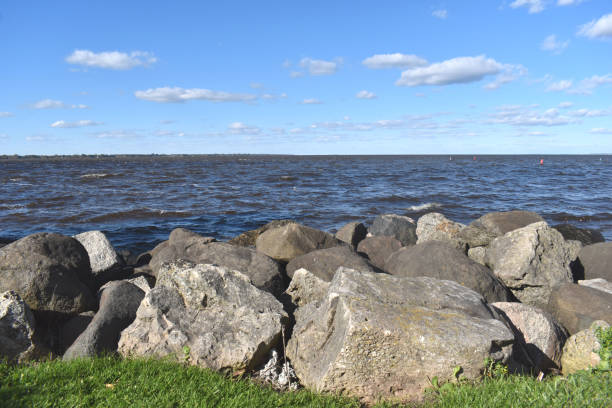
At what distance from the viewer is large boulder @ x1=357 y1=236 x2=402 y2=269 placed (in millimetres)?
9367

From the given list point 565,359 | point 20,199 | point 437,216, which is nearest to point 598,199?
point 437,216

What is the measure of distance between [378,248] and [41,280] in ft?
21.4

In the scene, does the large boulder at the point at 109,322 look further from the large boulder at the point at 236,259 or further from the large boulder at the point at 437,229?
the large boulder at the point at 437,229

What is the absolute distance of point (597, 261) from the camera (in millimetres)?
8180

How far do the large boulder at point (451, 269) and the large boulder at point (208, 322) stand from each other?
9.77ft

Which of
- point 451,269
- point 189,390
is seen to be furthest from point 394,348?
point 451,269

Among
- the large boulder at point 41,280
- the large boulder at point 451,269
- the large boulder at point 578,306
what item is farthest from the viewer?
the large boulder at point 451,269

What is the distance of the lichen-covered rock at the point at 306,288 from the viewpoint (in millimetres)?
5832

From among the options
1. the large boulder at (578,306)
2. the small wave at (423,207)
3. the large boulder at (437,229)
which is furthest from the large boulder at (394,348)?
the small wave at (423,207)

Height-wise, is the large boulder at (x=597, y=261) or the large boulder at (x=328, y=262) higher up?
the large boulder at (x=328, y=262)

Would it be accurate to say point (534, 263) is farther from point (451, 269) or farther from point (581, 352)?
point (581, 352)

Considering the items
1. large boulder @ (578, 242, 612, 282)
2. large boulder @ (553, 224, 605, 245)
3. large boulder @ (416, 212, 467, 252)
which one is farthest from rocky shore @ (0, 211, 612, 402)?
large boulder @ (553, 224, 605, 245)

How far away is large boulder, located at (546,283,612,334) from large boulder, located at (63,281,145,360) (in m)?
5.93

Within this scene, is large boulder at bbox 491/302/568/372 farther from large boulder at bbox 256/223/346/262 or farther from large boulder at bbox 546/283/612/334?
large boulder at bbox 256/223/346/262
